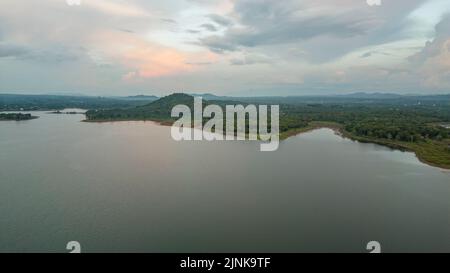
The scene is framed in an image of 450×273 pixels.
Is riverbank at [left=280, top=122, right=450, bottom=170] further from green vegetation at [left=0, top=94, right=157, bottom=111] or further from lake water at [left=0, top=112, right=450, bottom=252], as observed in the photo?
green vegetation at [left=0, top=94, right=157, bottom=111]

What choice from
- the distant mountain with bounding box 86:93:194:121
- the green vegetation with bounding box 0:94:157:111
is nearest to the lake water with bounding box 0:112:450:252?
the distant mountain with bounding box 86:93:194:121

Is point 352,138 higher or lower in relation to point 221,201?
higher

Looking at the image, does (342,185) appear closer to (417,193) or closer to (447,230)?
(417,193)

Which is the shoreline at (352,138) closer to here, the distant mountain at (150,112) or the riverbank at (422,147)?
the riverbank at (422,147)

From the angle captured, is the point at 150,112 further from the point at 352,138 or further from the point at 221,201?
the point at 221,201

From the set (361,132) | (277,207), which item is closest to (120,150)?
(277,207)

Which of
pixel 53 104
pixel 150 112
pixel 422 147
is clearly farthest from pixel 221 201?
pixel 53 104

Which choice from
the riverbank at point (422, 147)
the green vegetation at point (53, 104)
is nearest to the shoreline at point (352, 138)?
the riverbank at point (422, 147)

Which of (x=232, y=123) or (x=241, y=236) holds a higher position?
(x=232, y=123)
